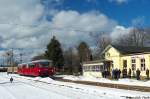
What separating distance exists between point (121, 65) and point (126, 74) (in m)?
4.75

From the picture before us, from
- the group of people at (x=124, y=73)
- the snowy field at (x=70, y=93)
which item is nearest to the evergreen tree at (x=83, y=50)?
the group of people at (x=124, y=73)

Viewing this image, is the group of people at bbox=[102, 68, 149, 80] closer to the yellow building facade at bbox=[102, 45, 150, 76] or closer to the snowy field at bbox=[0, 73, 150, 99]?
the yellow building facade at bbox=[102, 45, 150, 76]

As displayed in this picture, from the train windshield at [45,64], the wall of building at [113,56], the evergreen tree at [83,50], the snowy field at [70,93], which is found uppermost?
the evergreen tree at [83,50]

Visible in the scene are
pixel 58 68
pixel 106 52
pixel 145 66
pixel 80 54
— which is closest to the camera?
pixel 145 66

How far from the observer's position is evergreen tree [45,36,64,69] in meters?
84.2

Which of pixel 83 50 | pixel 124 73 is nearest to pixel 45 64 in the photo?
pixel 124 73

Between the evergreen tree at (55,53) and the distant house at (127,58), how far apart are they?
3316 centimetres

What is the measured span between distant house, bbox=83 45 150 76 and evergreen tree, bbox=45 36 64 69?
109 ft

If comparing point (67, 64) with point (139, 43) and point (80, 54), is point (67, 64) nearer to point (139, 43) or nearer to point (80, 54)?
point (80, 54)

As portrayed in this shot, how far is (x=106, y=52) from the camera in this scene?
52.1 meters

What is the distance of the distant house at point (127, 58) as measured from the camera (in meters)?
41.2

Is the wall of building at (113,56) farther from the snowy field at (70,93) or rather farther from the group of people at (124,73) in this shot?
the snowy field at (70,93)

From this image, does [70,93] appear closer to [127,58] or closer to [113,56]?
[127,58]

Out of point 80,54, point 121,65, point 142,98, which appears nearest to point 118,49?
point 121,65
